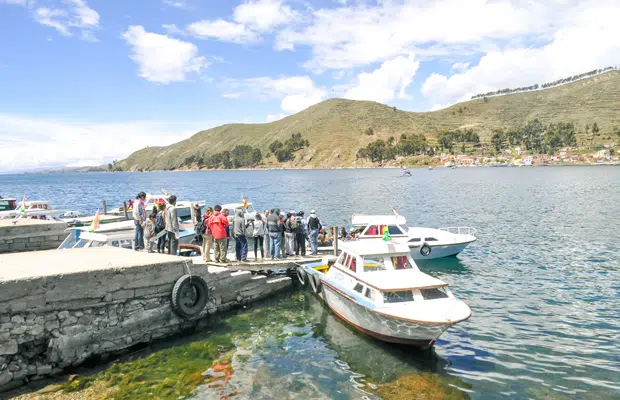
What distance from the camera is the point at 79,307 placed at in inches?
475

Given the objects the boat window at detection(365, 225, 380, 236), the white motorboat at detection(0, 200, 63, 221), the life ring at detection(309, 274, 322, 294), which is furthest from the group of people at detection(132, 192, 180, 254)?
the white motorboat at detection(0, 200, 63, 221)

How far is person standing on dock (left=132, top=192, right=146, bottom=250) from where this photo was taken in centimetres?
1888

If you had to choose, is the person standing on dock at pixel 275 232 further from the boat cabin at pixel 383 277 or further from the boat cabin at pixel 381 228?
the boat cabin at pixel 381 228

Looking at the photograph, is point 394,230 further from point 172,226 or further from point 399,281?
point 172,226

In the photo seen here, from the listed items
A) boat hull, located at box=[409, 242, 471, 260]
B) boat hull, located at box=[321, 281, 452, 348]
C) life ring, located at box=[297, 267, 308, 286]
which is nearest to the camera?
boat hull, located at box=[321, 281, 452, 348]

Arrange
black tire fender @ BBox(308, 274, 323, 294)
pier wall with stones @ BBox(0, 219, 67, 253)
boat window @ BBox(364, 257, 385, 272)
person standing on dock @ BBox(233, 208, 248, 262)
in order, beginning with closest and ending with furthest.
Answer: boat window @ BBox(364, 257, 385, 272), black tire fender @ BBox(308, 274, 323, 294), pier wall with stones @ BBox(0, 219, 67, 253), person standing on dock @ BBox(233, 208, 248, 262)

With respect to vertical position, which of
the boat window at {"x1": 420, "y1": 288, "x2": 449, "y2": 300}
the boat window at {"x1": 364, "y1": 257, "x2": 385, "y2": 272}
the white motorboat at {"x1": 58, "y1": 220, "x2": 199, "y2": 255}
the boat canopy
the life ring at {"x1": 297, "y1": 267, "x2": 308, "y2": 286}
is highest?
the white motorboat at {"x1": 58, "y1": 220, "x2": 199, "y2": 255}

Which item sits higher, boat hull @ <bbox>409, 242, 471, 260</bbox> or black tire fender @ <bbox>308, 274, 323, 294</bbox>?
black tire fender @ <bbox>308, 274, 323, 294</bbox>

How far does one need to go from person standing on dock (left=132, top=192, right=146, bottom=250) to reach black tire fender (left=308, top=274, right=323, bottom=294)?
27.4 feet

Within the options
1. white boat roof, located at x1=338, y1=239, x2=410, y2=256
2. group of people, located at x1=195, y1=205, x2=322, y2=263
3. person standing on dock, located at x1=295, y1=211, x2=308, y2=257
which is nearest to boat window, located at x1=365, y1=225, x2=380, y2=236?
group of people, located at x1=195, y1=205, x2=322, y2=263

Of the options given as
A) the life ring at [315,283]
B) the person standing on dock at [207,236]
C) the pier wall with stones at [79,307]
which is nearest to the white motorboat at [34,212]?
Result: the person standing on dock at [207,236]

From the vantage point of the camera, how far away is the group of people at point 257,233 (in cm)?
1853

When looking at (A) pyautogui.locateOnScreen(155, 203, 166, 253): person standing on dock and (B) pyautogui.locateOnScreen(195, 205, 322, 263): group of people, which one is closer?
(B) pyautogui.locateOnScreen(195, 205, 322, 263): group of people

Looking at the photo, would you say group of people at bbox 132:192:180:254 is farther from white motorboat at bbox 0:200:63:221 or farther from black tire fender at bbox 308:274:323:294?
white motorboat at bbox 0:200:63:221
